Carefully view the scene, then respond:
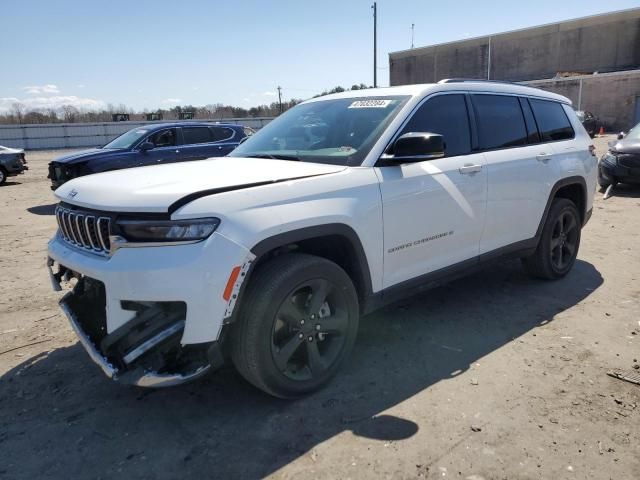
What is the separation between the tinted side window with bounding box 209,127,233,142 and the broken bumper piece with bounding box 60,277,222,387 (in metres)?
9.43

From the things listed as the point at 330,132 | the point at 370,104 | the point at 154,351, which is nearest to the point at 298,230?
the point at 154,351

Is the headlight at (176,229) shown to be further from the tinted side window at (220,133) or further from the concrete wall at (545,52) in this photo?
the concrete wall at (545,52)

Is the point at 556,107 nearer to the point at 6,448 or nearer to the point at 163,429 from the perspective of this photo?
the point at 163,429

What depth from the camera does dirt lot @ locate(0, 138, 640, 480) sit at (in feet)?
8.54

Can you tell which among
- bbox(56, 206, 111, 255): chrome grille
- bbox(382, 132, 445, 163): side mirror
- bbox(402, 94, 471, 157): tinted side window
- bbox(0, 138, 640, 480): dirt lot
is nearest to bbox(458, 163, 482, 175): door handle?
bbox(402, 94, 471, 157): tinted side window

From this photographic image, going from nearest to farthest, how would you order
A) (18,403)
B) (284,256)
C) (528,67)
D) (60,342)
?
(284,256) → (18,403) → (60,342) → (528,67)

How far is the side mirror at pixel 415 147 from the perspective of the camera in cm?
330

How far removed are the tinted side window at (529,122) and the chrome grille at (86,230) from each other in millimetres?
3758

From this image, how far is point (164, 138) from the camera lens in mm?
10992

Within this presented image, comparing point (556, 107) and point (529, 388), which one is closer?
point (529, 388)

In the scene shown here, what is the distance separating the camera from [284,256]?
299cm

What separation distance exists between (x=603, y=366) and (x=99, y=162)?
931cm

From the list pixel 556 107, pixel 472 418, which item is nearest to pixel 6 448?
pixel 472 418

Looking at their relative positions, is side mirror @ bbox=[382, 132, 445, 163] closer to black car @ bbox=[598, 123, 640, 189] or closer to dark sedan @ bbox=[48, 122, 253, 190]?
dark sedan @ bbox=[48, 122, 253, 190]
